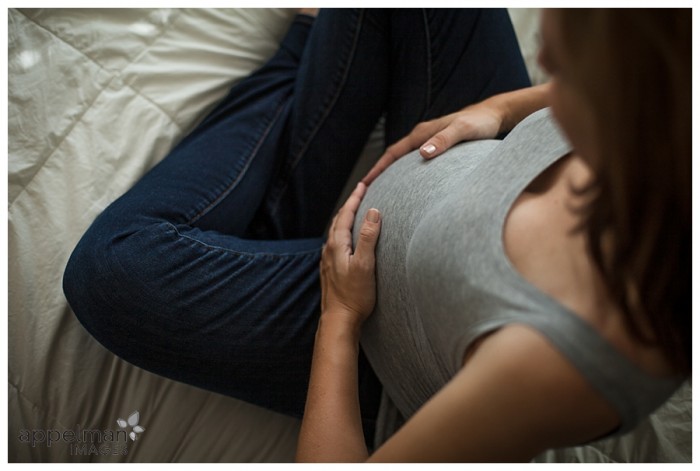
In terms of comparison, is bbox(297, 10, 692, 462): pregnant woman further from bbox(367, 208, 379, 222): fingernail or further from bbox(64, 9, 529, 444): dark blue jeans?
bbox(64, 9, 529, 444): dark blue jeans

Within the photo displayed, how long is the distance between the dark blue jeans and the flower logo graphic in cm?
11

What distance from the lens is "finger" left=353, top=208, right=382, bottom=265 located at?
74 cm

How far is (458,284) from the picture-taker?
1.75 feet

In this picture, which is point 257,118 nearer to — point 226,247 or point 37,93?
point 226,247

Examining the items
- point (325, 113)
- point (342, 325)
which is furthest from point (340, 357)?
point (325, 113)

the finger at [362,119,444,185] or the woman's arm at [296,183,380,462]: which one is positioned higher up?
the finger at [362,119,444,185]

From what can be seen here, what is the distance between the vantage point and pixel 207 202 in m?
0.87

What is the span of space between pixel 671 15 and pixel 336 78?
22.1 inches

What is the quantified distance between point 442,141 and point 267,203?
0.33m

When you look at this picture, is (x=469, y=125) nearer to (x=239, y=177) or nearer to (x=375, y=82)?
(x=375, y=82)

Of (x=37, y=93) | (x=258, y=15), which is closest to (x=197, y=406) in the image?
(x=37, y=93)

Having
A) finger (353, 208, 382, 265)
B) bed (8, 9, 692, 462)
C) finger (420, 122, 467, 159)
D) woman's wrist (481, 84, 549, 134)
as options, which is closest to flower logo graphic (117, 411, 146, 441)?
bed (8, 9, 692, 462)

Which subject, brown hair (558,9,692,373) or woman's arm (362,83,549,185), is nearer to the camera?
brown hair (558,9,692,373)

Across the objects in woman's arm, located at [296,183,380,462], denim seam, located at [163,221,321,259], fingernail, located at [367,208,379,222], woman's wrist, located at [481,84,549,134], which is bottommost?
woman's arm, located at [296,183,380,462]
